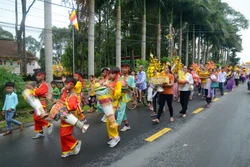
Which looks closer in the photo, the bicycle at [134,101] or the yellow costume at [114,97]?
the yellow costume at [114,97]

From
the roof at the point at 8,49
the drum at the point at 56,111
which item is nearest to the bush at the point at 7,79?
the drum at the point at 56,111

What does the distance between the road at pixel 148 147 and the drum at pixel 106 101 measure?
2.02ft

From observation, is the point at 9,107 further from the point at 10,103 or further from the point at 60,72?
the point at 60,72

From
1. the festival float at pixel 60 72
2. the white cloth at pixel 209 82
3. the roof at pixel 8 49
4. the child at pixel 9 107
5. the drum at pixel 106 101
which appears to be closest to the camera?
the drum at pixel 106 101

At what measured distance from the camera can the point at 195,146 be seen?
494cm

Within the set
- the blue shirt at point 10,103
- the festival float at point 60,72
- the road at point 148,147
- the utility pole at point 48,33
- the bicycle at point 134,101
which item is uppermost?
the utility pole at point 48,33

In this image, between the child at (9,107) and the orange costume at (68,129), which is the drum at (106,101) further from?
the child at (9,107)

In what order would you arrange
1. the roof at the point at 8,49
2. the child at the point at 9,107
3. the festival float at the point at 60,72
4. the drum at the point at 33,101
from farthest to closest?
the roof at the point at 8,49, the festival float at the point at 60,72, the child at the point at 9,107, the drum at the point at 33,101

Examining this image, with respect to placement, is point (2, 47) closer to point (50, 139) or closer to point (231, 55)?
point (50, 139)

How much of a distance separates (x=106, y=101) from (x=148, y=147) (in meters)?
1.37

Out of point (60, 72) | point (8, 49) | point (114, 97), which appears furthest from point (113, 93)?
point (8, 49)

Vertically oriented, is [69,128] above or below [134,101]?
above

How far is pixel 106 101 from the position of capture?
15.7 ft

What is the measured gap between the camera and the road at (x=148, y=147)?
415cm
